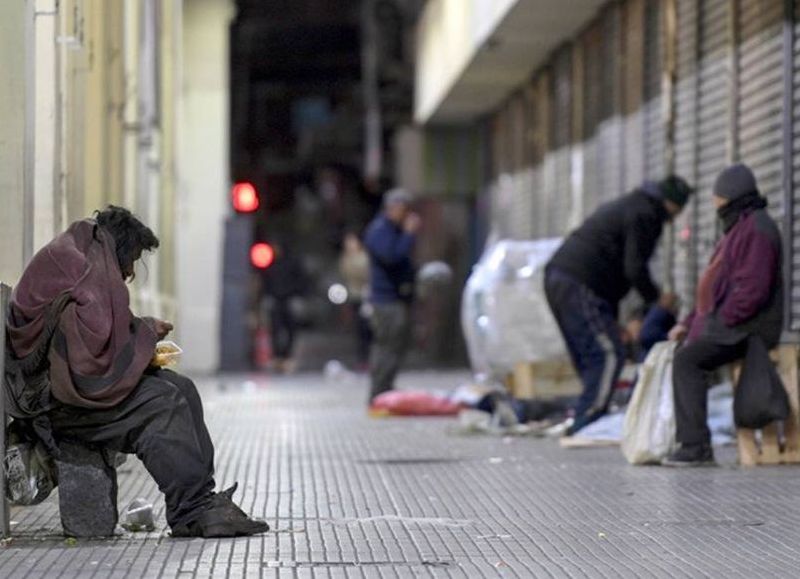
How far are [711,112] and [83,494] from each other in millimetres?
8246

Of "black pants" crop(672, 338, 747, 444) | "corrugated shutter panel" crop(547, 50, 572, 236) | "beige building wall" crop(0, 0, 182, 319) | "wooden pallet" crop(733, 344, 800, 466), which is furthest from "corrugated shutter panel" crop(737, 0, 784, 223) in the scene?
"corrugated shutter panel" crop(547, 50, 572, 236)

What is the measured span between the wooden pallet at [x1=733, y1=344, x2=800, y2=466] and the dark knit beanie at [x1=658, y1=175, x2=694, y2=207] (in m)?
2.00

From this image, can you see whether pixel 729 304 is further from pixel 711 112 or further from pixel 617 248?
pixel 711 112

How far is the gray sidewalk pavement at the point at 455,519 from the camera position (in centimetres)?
791

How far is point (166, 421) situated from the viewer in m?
8.73

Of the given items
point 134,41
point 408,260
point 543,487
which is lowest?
point 543,487

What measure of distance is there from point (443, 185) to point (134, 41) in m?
12.6

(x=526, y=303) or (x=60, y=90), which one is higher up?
(x=60, y=90)

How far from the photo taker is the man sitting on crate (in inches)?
338

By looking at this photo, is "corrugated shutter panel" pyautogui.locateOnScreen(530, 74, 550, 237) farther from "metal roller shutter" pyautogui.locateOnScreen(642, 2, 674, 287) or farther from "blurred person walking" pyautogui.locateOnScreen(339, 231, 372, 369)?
"blurred person walking" pyautogui.locateOnScreen(339, 231, 372, 369)

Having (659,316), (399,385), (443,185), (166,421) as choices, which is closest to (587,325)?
(659,316)

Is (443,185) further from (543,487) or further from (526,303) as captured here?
(543,487)

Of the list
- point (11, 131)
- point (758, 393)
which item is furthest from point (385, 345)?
point (11, 131)

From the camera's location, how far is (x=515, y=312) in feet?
57.3
